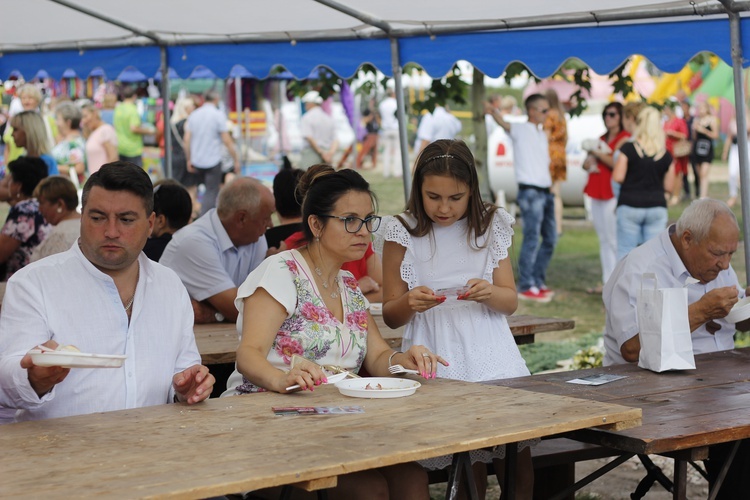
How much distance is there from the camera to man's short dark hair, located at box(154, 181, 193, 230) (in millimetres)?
5410

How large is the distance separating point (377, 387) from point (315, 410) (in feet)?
0.91

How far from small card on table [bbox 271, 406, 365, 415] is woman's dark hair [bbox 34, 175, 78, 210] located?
3.34m

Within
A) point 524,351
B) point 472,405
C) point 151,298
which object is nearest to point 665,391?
point 472,405

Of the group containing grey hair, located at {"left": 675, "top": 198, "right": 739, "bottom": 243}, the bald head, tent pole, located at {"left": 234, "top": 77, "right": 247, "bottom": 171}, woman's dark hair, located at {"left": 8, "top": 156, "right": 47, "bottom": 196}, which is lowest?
grey hair, located at {"left": 675, "top": 198, "right": 739, "bottom": 243}

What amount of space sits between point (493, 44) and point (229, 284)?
2.20 metres

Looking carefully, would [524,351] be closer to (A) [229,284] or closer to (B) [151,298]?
(A) [229,284]

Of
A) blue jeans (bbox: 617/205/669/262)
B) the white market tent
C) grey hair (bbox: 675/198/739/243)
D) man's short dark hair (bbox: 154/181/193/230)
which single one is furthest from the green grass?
grey hair (bbox: 675/198/739/243)

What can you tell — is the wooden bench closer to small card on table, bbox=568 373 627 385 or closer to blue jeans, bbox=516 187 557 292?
small card on table, bbox=568 373 627 385

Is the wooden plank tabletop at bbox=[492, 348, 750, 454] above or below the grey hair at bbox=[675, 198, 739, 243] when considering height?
below

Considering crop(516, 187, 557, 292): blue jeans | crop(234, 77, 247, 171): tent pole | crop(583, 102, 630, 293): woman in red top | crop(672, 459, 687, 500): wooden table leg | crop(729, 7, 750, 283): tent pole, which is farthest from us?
crop(234, 77, 247, 171): tent pole

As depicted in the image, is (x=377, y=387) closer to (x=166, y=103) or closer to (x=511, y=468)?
(x=511, y=468)

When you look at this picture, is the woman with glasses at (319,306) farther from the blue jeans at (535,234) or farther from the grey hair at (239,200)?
the blue jeans at (535,234)

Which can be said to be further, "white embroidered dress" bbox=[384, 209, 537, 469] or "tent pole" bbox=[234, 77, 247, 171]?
"tent pole" bbox=[234, 77, 247, 171]

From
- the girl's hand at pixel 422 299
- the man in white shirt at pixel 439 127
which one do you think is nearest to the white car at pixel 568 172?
the man in white shirt at pixel 439 127
